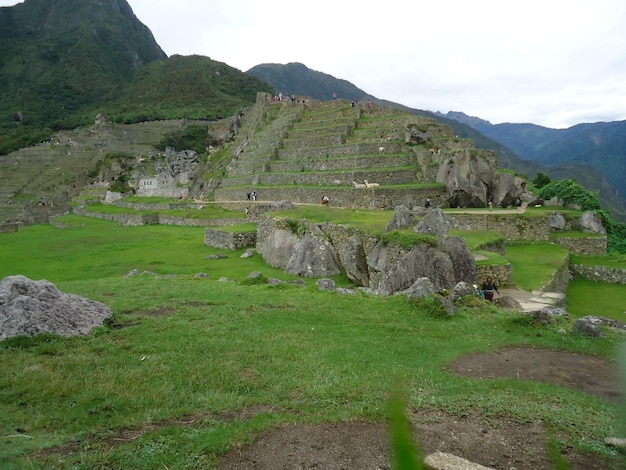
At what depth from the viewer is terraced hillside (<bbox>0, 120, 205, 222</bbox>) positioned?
187 feet

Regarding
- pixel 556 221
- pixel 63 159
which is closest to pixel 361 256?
pixel 556 221

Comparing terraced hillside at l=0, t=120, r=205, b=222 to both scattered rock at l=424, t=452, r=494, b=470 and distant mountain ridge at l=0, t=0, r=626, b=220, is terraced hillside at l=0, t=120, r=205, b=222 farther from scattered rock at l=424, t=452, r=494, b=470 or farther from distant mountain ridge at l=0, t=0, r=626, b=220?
scattered rock at l=424, t=452, r=494, b=470

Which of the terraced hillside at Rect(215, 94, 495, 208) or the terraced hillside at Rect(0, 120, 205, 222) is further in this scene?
the terraced hillside at Rect(0, 120, 205, 222)

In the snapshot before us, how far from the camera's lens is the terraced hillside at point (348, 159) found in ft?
88.8

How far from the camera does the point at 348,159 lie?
1199 inches

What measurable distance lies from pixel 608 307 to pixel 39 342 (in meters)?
16.5

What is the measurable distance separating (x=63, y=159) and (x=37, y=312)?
74.7m

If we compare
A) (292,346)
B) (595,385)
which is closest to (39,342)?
(292,346)

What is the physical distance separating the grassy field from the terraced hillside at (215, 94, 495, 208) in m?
A: 16.9

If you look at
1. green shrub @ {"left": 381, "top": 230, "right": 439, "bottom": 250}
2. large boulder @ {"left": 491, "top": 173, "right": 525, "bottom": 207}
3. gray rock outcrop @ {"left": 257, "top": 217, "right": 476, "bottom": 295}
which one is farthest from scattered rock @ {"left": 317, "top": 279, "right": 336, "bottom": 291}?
large boulder @ {"left": 491, "top": 173, "right": 525, "bottom": 207}

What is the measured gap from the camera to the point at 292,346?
7.01 meters

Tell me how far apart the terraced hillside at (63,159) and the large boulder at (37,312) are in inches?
1924

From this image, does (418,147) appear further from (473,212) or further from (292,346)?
(292,346)

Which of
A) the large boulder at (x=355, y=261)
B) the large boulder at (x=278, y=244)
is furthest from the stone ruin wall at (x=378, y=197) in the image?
the large boulder at (x=355, y=261)
